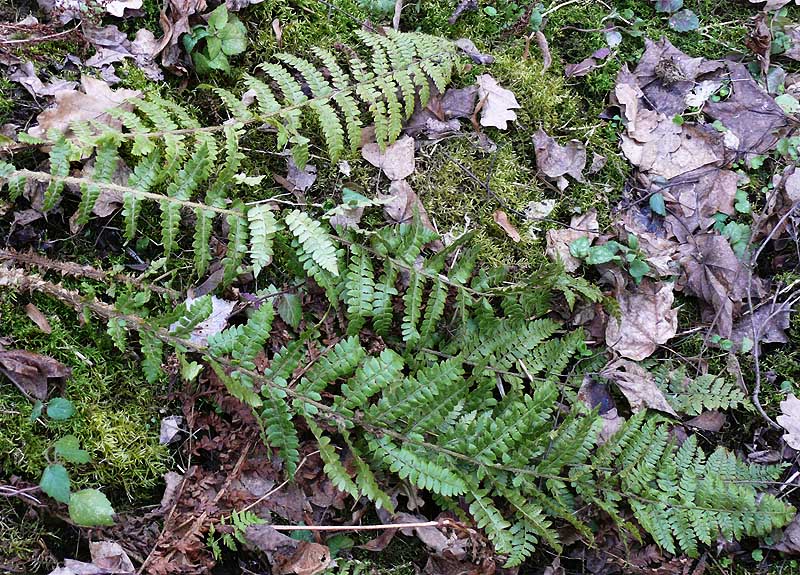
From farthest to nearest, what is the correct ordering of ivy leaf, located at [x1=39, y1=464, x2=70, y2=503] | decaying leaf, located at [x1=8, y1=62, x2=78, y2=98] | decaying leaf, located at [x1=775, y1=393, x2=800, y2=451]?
decaying leaf, located at [x1=775, y1=393, x2=800, y2=451] < decaying leaf, located at [x1=8, y1=62, x2=78, y2=98] < ivy leaf, located at [x1=39, y1=464, x2=70, y2=503]

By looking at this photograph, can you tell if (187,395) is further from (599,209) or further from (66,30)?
(599,209)

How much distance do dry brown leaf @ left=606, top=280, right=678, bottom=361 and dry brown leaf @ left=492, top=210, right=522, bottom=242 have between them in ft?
2.56

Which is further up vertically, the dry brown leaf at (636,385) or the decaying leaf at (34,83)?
the decaying leaf at (34,83)

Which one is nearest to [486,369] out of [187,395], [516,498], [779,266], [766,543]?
[516,498]

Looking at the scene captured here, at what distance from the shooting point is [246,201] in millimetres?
4000

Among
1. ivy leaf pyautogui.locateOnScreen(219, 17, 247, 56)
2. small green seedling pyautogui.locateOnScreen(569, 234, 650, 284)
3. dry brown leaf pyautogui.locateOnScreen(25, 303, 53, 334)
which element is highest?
ivy leaf pyautogui.locateOnScreen(219, 17, 247, 56)

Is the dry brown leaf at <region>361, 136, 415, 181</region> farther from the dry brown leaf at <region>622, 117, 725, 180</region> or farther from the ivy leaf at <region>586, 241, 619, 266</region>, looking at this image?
the dry brown leaf at <region>622, 117, 725, 180</region>

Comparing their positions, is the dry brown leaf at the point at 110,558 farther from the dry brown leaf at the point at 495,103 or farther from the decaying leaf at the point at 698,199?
the decaying leaf at the point at 698,199

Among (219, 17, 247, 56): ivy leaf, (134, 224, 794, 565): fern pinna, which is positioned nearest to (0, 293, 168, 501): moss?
(134, 224, 794, 565): fern pinna

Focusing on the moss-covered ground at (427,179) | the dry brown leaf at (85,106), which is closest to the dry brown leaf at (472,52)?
the moss-covered ground at (427,179)

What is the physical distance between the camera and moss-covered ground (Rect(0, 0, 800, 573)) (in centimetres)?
335

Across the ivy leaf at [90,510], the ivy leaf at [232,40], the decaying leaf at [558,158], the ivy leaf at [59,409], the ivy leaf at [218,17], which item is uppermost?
the ivy leaf at [218,17]

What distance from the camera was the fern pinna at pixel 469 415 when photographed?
338 centimetres

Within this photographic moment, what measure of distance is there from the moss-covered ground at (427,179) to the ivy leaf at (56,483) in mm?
150
